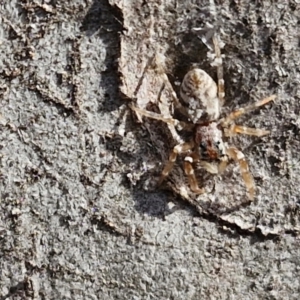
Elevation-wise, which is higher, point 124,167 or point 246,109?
point 246,109

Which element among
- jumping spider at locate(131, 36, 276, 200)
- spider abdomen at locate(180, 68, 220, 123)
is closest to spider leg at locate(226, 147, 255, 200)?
jumping spider at locate(131, 36, 276, 200)

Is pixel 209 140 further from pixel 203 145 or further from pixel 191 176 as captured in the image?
pixel 191 176

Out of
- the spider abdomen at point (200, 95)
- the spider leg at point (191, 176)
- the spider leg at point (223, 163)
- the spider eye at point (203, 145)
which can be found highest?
the spider abdomen at point (200, 95)

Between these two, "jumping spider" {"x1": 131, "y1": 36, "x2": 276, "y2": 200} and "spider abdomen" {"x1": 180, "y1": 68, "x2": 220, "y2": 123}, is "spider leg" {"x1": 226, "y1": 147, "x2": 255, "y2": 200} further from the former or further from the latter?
"spider abdomen" {"x1": 180, "y1": 68, "x2": 220, "y2": 123}

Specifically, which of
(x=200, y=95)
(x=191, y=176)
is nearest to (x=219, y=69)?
(x=200, y=95)

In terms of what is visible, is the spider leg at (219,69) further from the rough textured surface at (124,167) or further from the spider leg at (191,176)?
the spider leg at (191,176)


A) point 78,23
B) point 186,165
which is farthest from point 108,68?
point 186,165

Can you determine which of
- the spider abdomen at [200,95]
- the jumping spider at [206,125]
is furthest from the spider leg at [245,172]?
the spider abdomen at [200,95]
